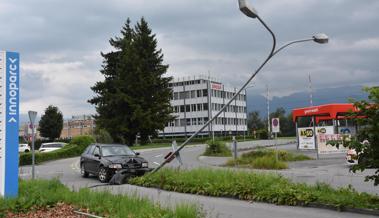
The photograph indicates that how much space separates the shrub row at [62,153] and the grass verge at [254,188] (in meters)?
24.2

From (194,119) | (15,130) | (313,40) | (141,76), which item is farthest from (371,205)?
(194,119)

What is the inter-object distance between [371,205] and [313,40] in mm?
7885

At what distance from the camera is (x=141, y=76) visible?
203ft

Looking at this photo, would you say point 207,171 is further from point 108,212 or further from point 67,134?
point 67,134

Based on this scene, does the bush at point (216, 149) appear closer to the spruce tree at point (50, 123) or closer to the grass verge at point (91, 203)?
the grass verge at point (91, 203)

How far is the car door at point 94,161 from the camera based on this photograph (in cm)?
2093

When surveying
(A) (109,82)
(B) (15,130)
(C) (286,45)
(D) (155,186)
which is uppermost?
(A) (109,82)

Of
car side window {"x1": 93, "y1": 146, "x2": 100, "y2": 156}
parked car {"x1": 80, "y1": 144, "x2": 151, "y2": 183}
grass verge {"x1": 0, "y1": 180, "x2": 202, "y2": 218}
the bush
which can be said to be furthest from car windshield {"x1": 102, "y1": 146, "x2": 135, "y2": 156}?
the bush

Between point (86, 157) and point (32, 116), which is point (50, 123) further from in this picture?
point (86, 157)

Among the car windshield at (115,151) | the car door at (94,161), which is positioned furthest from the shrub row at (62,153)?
the car windshield at (115,151)

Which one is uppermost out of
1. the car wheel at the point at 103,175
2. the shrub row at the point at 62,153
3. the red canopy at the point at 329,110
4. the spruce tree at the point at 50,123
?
the spruce tree at the point at 50,123

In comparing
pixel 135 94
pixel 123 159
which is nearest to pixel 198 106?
pixel 135 94

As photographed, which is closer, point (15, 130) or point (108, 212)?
point (108, 212)

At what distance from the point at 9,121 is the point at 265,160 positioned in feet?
51.5
